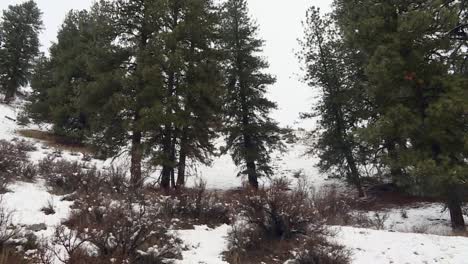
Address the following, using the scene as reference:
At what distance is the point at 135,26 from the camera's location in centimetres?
1536

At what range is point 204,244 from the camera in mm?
8023

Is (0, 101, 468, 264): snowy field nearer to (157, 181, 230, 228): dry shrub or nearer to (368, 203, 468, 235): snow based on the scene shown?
(157, 181, 230, 228): dry shrub

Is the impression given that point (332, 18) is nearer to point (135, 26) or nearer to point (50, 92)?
point (135, 26)

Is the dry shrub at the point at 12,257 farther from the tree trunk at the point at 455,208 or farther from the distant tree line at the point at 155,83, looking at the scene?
the tree trunk at the point at 455,208

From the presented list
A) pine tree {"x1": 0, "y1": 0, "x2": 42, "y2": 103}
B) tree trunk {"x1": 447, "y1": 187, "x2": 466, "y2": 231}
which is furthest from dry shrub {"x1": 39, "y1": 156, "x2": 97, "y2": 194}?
pine tree {"x1": 0, "y1": 0, "x2": 42, "y2": 103}

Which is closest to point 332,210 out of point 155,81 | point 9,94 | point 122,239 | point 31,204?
point 155,81

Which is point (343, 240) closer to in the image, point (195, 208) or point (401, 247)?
point (401, 247)

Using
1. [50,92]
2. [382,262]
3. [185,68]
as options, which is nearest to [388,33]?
[185,68]

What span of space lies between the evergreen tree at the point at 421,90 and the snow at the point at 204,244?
6.64 meters

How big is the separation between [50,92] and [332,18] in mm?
17205

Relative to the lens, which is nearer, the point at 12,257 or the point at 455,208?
the point at 12,257

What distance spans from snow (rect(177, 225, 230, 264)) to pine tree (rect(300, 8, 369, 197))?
12.0m

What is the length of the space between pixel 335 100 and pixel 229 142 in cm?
638

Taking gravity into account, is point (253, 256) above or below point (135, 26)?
below
